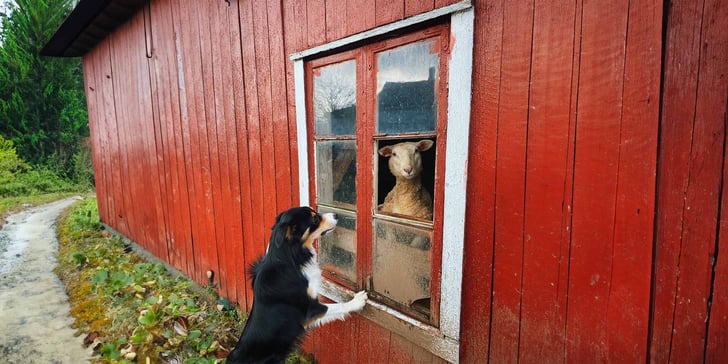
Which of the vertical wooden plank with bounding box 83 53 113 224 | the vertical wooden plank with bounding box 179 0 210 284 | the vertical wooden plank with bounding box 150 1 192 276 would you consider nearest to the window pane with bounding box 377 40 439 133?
the vertical wooden plank with bounding box 179 0 210 284

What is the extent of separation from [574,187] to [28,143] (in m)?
22.1

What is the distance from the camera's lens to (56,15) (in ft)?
52.2

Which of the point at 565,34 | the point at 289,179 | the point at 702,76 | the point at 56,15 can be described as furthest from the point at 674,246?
the point at 56,15

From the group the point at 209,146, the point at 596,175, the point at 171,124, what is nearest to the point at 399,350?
the point at 596,175

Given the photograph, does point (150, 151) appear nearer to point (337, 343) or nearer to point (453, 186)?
point (337, 343)

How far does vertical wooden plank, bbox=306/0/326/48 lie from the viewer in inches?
94.8

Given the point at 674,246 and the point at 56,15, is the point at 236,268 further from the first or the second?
the point at 56,15

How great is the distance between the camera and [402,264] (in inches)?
83.9

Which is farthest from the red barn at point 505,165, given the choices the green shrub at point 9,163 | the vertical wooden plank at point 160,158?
the green shrub at point 9,163

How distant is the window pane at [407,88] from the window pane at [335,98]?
266 millimetres

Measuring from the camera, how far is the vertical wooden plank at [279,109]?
2.83m

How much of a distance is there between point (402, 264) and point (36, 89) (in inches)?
839

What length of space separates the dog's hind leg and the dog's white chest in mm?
133

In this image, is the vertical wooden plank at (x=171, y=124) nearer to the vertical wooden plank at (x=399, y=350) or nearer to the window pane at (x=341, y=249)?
the window pane at (x=341, y=249)
